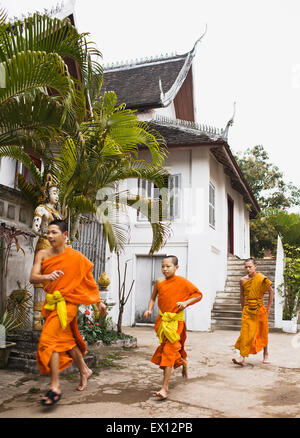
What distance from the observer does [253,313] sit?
662cm

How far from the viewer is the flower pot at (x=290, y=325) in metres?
11.1

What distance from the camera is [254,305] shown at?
664 cm

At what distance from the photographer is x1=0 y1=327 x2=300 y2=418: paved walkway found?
3.86m

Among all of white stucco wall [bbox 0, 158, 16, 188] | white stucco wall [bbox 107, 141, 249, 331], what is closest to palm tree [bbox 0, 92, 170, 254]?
white stucco wall [bbox 0, 158, 16, 188]

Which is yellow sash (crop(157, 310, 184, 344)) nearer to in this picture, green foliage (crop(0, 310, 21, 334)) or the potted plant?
green foliage (crop(0, 310, 21, 334))

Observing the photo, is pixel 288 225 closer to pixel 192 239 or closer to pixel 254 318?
pixel 192 239

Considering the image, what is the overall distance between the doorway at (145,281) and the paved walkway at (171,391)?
4721 millimetres

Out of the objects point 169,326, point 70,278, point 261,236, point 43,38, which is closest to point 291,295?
point 169,326

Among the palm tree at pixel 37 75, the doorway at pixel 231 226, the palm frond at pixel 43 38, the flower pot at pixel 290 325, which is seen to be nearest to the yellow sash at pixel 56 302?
the palm tree at pixel 37 75

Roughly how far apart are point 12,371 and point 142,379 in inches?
64.4

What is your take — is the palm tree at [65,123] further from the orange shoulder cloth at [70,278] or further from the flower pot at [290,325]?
the flower pot at [290,325]

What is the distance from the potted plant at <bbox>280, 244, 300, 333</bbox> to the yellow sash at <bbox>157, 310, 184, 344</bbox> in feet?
23.9

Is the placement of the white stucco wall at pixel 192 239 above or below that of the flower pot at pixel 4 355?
above

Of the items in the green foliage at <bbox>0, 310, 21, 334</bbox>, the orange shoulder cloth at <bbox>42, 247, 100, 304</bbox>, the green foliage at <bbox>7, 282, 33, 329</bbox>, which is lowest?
the green foliage at <bbox>0, 310, 21, 334</bbox>
